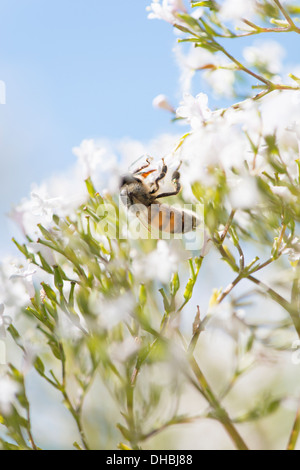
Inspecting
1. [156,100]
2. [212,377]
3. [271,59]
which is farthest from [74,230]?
[271,59]

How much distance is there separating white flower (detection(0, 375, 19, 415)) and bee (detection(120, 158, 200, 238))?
51 centimetres

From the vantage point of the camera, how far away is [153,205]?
4.11 ft

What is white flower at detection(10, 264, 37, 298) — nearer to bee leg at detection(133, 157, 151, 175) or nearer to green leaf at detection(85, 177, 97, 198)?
green leaf at detection(85, 177, 97, 198)

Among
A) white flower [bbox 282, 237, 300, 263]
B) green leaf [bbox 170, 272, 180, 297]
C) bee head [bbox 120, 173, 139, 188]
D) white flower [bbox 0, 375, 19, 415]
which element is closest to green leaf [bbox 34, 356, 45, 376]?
white flower [bbox 0, 375, 19, 415]

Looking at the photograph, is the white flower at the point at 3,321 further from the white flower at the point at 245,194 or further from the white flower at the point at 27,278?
the white flower at the point at 245,194

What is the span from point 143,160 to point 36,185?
0.99 feet

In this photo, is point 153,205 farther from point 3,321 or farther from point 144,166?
point 3,321

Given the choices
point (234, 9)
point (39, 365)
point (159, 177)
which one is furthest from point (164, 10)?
point (39, 365)

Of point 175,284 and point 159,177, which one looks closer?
point 175,284

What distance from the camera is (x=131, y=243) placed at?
1.32 meters

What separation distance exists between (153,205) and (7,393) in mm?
571

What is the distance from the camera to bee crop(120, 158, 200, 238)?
120cm

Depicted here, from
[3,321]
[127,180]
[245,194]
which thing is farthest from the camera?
[127,180]

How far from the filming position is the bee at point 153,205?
1.20 metres
